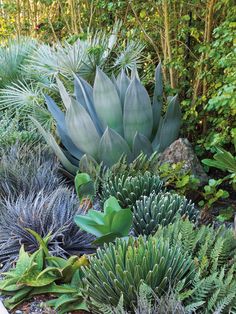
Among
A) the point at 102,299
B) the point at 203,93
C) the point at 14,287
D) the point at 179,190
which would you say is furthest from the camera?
the point at 203,93

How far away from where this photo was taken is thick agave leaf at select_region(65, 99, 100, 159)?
4.54 metres

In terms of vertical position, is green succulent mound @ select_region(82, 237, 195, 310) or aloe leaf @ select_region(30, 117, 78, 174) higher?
green succulent mound @ select_region(82, 237, 195, 310)

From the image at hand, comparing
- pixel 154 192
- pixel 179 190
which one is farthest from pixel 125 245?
pixel 179 190

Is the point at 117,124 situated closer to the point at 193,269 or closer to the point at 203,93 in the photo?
the point at 203,93

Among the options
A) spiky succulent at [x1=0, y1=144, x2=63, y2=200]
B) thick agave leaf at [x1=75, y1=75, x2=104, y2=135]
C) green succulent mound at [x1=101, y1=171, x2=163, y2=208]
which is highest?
thick agave leaf at [x1=75, y1=75, x2=104, y2=135]

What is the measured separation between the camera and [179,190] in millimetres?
4121

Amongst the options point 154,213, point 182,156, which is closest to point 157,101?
point 182,156

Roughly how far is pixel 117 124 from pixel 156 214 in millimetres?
1830

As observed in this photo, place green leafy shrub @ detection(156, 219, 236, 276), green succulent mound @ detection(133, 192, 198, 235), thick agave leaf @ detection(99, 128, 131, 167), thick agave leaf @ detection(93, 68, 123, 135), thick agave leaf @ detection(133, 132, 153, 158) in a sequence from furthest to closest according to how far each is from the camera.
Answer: thick agave leaf @ detection(93, 68, 123, 135) < thick agave leaf @ detection(133, 132, 153, 158) < thick agave leaf @ detection(99, 128, 131, 167) < green succulent mound @ detection(133, 192, 198, 235) < green leafy shrub @ detection(156, 219, 236, 276)

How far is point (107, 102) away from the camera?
4734 millimetres

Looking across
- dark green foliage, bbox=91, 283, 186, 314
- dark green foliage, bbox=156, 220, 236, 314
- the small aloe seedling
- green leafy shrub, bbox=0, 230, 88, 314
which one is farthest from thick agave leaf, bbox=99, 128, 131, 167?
dark green foliage, bbox=91, 283, 186, 314

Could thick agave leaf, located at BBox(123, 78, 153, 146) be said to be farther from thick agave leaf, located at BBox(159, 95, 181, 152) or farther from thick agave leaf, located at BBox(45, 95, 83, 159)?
thick agave leaf, located at BBox(45, 95, 83, 159)

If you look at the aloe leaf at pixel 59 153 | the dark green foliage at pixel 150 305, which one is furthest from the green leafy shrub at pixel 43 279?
the aloe leaf at pixel 59 153

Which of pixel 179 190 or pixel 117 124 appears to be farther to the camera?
pixel 117 124
